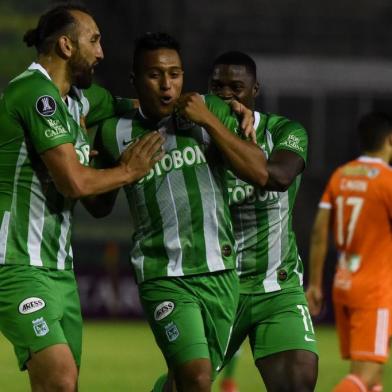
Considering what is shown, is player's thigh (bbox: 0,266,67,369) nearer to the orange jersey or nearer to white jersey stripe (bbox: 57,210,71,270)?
white jersey stripe (bbox: 57,210,71,270)

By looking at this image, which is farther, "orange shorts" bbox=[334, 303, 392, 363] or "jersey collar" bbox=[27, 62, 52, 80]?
"orange shorts" bbox=[334, 303, 392, 363]

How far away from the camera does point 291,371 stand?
6.50m

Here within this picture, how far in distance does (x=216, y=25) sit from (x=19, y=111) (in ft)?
72.4

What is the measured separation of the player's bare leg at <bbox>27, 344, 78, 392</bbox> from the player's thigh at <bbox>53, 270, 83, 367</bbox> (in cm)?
27

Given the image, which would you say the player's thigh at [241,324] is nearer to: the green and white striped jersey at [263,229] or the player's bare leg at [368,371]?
the green and white striped jersey at [263,229]

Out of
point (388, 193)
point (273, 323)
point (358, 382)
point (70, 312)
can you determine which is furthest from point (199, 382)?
point (388, 193)

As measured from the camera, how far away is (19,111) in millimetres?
5777

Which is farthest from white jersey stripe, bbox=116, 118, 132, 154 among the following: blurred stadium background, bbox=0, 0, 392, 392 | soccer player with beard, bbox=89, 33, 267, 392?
blurred stadium background, bbox=0, 0, 392, 392

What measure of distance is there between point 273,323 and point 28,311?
1.50m

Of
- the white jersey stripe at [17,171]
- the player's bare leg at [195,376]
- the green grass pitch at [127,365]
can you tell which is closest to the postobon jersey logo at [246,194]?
the player's bare leg at [195,376]

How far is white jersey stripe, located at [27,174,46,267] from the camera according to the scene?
5.84m

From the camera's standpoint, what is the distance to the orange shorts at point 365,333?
26.9 ft

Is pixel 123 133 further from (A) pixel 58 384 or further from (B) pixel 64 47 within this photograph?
(A) pixel 58 384

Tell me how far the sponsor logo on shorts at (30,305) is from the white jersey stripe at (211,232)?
0.89m
